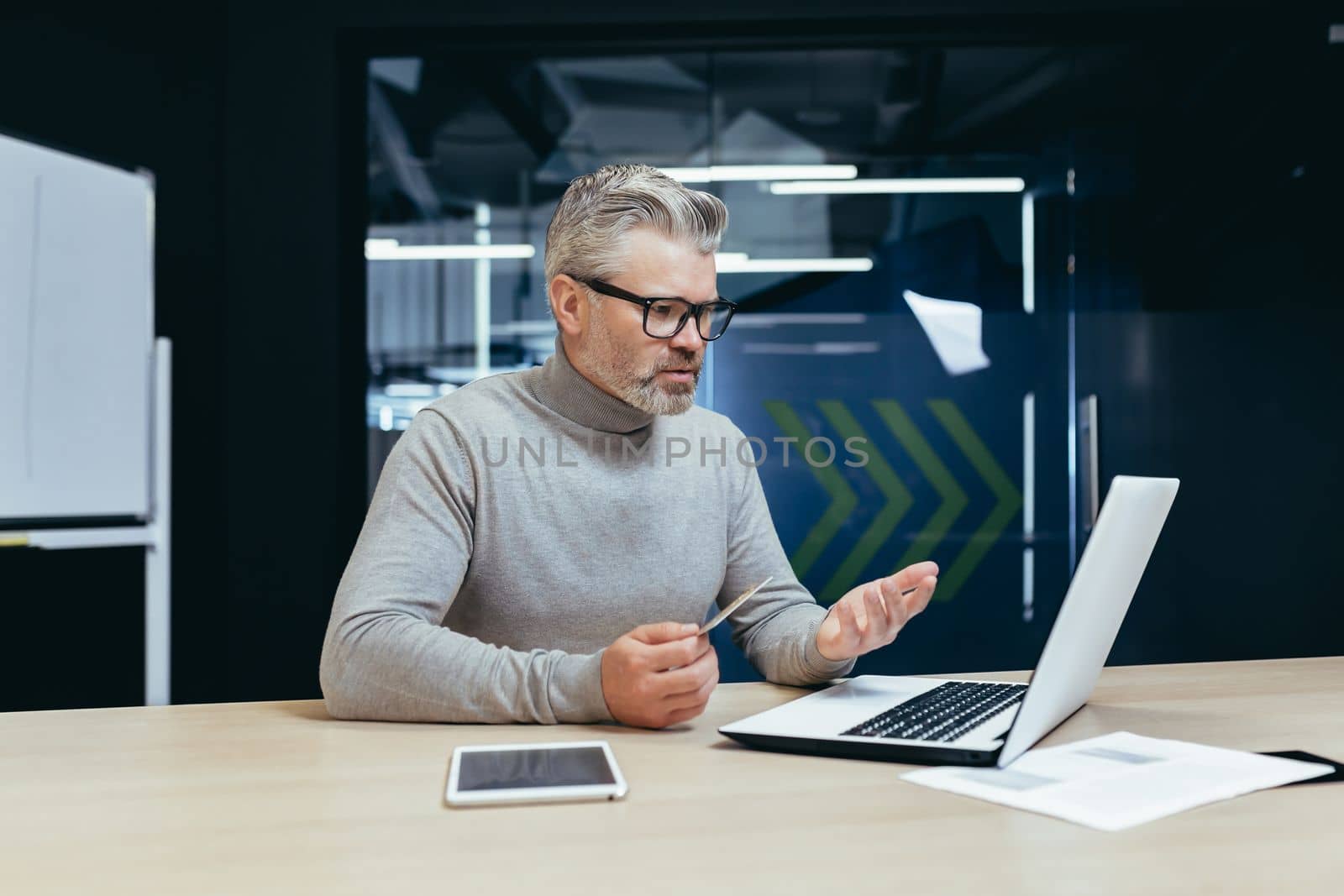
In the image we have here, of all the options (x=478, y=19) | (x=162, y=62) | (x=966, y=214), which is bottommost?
(x=966, y=214)

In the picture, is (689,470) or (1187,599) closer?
(689,470)

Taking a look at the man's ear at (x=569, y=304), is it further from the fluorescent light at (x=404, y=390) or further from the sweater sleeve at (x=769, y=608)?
the fluorescent light at (x=404, y=390)

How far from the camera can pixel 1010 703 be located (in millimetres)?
1251


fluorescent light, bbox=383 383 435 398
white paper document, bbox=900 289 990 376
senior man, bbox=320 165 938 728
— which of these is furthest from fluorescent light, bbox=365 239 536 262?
senior man, bbox=320 165 938 728

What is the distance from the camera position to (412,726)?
1250 mm

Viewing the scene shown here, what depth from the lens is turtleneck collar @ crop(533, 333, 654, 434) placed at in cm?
174

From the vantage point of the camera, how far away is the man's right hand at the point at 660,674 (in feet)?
3.77

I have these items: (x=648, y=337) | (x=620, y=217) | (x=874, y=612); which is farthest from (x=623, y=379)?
(x=874, y=612)

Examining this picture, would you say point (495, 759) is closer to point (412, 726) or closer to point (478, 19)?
point (412, 726)

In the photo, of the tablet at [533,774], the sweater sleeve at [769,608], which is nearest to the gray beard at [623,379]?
the sweater sleeve at [769,608]

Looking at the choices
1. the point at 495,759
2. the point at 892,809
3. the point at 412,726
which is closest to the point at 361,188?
the point at 412,726

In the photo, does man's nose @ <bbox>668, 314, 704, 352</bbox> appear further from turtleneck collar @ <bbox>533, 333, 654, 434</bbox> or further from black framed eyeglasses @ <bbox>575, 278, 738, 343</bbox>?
turtleneck collar @ <bbox>533, 333, 654, 434</bbox>

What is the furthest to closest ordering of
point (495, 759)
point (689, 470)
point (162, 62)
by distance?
point (162, 62), point (689, 470), point (495, 759)

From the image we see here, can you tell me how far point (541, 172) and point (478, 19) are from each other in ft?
1.66
